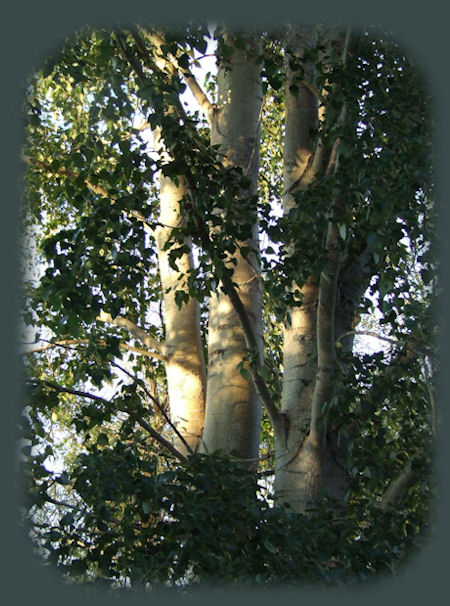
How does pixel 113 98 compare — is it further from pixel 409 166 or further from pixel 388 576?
pixel 388 576

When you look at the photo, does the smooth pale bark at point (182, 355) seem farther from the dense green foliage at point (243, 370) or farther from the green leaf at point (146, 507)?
the green leaf at point (146, 507)

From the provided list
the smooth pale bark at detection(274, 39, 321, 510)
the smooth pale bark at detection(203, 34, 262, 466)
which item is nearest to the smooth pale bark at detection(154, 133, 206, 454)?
the smooth pale bark at detection(203, 34, 262, 466)

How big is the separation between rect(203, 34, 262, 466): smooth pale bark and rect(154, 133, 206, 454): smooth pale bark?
406mm

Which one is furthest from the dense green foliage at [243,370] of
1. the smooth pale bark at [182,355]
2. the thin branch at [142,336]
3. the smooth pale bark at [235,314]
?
the thin branch at [142,336]

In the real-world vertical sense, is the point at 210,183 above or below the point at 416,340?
above

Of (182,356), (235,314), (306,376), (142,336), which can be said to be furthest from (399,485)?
(142,336)

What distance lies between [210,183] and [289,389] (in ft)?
4.31

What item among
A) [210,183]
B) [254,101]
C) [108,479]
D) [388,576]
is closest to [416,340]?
[388,576]

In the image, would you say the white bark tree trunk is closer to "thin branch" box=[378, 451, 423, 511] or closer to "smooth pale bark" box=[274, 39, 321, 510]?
"smooth pale bark" box=[274, 39, 321, 510]

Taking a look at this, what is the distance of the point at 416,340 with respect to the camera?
328cm

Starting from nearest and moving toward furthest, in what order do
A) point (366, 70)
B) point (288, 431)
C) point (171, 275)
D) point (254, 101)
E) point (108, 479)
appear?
point (108, 479) < point (366, 70) < point (288, 431) < point (254, 101) < point (171, 275)

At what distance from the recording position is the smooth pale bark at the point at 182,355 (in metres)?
4.92

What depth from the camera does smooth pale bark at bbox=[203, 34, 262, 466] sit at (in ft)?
13.9

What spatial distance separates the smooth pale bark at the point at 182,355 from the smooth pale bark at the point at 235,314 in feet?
1.33
